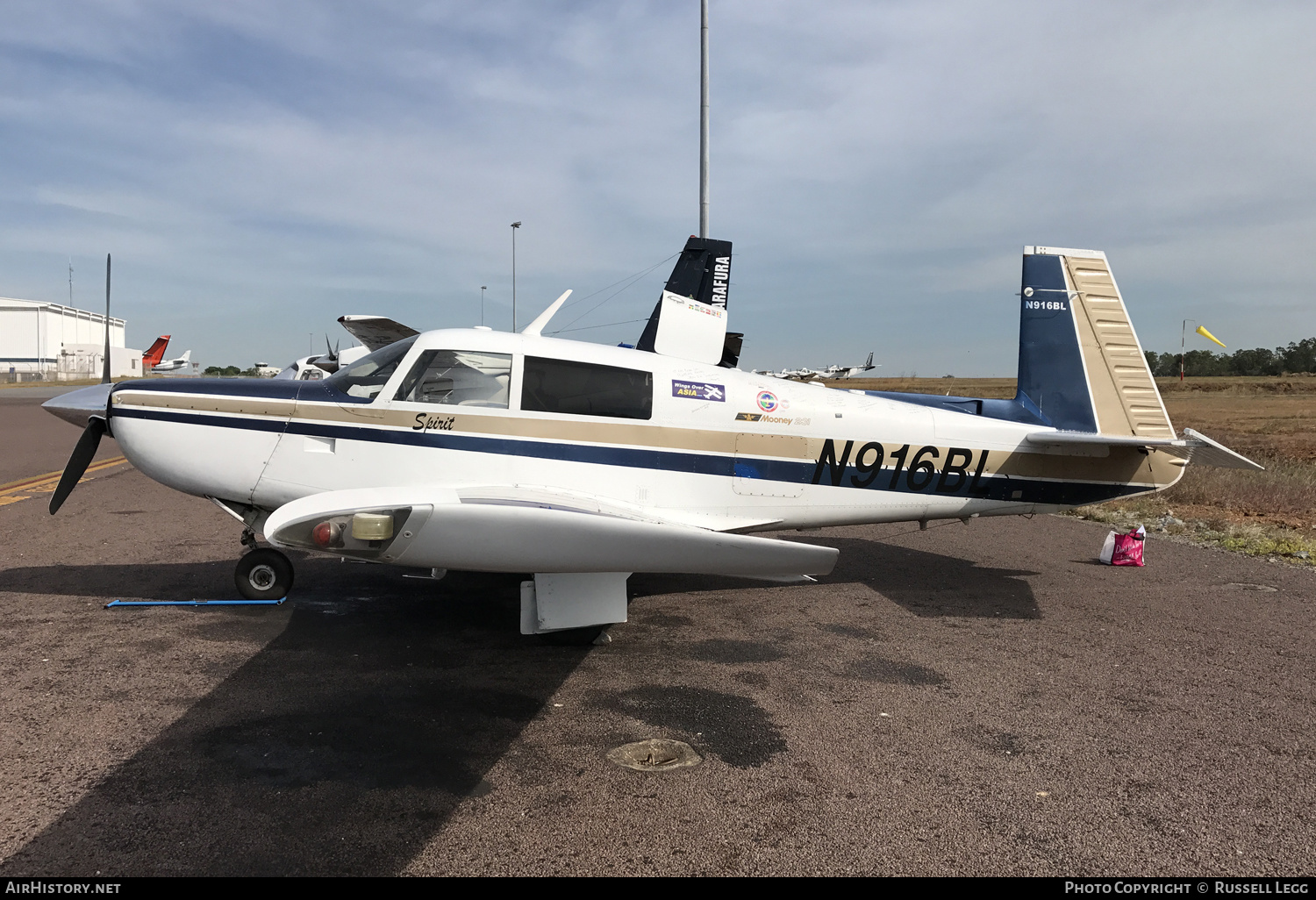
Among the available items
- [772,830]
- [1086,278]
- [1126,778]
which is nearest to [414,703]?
[772,830]

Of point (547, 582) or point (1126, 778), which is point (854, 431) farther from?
point (1126, 778)

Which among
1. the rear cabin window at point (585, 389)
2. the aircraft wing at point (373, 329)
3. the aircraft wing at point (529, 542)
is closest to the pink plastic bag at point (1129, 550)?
the aircraft wing at point (529, 542)

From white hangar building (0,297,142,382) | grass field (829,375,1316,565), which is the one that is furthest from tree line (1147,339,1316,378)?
white hangar building (0,297,142,382)

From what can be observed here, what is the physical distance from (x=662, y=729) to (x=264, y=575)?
3.80 metres

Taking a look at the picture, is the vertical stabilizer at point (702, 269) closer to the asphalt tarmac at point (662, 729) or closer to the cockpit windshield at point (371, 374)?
the asphalt tarmac at point (662, 729)

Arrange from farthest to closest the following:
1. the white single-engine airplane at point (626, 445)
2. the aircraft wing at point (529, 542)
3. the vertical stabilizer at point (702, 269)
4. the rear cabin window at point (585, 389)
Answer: the vertical stabilizer at point (702, 269)
the rear cabin window at point (585, 389)
the white single-engine airplane at point (626, 445)
the aircraft wing at point (529, 542)

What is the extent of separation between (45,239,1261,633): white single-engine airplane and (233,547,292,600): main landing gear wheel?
1 cm

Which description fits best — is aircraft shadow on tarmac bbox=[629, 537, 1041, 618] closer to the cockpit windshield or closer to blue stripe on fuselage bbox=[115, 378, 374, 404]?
the cockpit windshield

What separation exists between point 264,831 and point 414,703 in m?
1.31

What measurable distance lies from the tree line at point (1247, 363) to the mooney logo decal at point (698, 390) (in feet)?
298

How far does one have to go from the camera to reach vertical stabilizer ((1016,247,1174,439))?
647 centimetres

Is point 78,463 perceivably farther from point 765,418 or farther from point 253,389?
point 765,418

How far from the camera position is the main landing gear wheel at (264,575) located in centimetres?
599

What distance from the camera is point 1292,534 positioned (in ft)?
30.2
